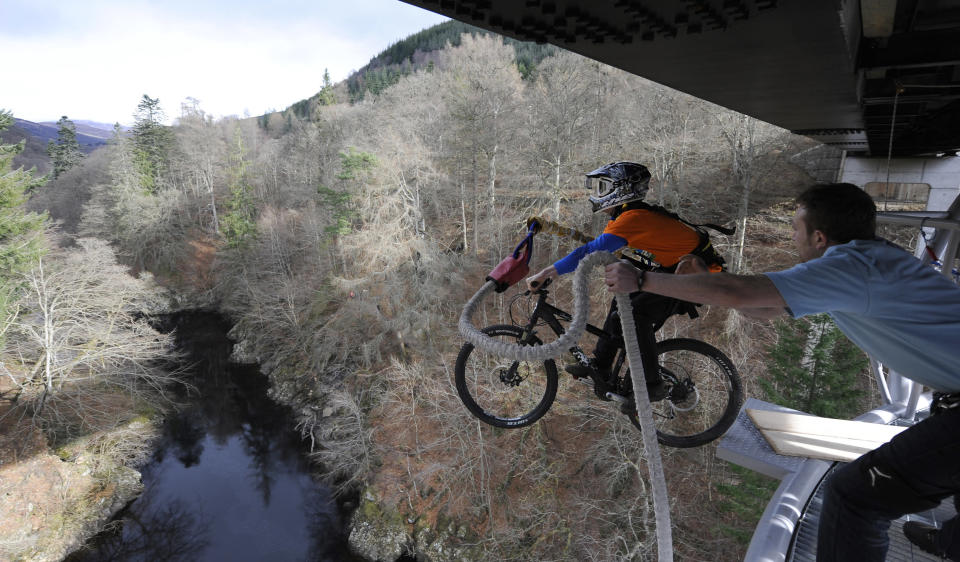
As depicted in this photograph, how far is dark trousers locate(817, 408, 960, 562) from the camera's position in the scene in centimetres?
209

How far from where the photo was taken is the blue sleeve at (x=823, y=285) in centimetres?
186

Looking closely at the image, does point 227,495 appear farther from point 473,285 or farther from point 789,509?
point 789,509

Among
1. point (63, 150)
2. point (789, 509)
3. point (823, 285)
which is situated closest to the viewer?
point (823, 285)

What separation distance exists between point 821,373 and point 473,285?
1385 centimetres

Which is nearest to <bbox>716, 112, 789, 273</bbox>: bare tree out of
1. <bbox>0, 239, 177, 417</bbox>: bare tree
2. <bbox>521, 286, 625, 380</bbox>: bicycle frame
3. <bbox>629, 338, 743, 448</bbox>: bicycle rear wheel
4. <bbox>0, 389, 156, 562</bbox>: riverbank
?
<bbox>629, 338, 743, 448</bbox>: bicycle rear wheel

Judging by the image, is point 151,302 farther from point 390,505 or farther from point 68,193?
point 390,505

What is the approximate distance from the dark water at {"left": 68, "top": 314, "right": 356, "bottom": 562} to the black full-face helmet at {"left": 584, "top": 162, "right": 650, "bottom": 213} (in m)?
18.3

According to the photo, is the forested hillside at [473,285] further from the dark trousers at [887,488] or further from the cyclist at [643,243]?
the dark trousers at [887,488]

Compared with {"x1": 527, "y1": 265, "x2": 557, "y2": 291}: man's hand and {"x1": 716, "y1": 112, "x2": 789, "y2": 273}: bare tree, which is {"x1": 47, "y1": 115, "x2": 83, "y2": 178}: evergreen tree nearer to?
{"x1": 716, "y1": 112, "x2": 789, "y2": 273}: bare tree

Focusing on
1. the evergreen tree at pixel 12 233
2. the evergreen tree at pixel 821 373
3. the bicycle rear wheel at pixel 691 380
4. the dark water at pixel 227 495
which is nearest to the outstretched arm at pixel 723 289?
the bicycle rear wheel at pixel 691 380

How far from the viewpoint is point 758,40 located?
9.37ft

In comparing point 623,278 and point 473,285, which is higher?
point 623,278

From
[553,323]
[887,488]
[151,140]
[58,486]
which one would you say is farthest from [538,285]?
[151,140]

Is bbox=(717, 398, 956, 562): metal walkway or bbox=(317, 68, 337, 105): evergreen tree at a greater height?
bbox=(317, 68, 337, 105): evergreen tree
